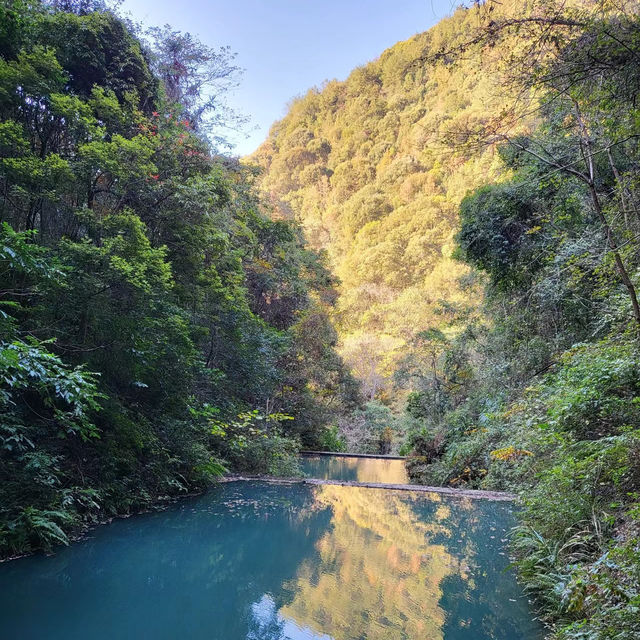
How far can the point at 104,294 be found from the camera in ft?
18.2

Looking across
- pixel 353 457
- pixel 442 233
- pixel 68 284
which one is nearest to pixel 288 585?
pixel 68 284

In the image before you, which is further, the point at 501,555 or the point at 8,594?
the point at 501,555

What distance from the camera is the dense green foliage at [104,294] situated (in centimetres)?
449

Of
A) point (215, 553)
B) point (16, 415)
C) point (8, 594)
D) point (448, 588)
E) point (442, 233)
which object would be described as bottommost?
point (448, 588)

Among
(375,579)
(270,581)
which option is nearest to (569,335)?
(375,579)

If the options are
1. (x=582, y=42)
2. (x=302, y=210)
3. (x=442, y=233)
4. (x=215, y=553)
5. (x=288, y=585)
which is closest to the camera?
(x=582, y=42)

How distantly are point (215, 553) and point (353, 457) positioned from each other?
13186 mm

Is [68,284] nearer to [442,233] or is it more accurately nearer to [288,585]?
[288,585]

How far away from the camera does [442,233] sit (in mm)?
28203

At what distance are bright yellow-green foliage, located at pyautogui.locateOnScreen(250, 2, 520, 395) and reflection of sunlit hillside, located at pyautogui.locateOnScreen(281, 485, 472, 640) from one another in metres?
14.3

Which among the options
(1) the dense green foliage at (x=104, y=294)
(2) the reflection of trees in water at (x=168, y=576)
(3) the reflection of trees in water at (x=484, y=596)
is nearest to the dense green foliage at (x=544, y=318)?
(3) the reflection of trees in water at (x=484, y=596)

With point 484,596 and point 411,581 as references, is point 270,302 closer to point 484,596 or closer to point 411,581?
point 411,581

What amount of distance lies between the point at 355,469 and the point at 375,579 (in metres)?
11.2

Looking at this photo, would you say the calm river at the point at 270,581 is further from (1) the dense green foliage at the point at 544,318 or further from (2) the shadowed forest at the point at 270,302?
(1) the dense green foliage at the point at 544,318
